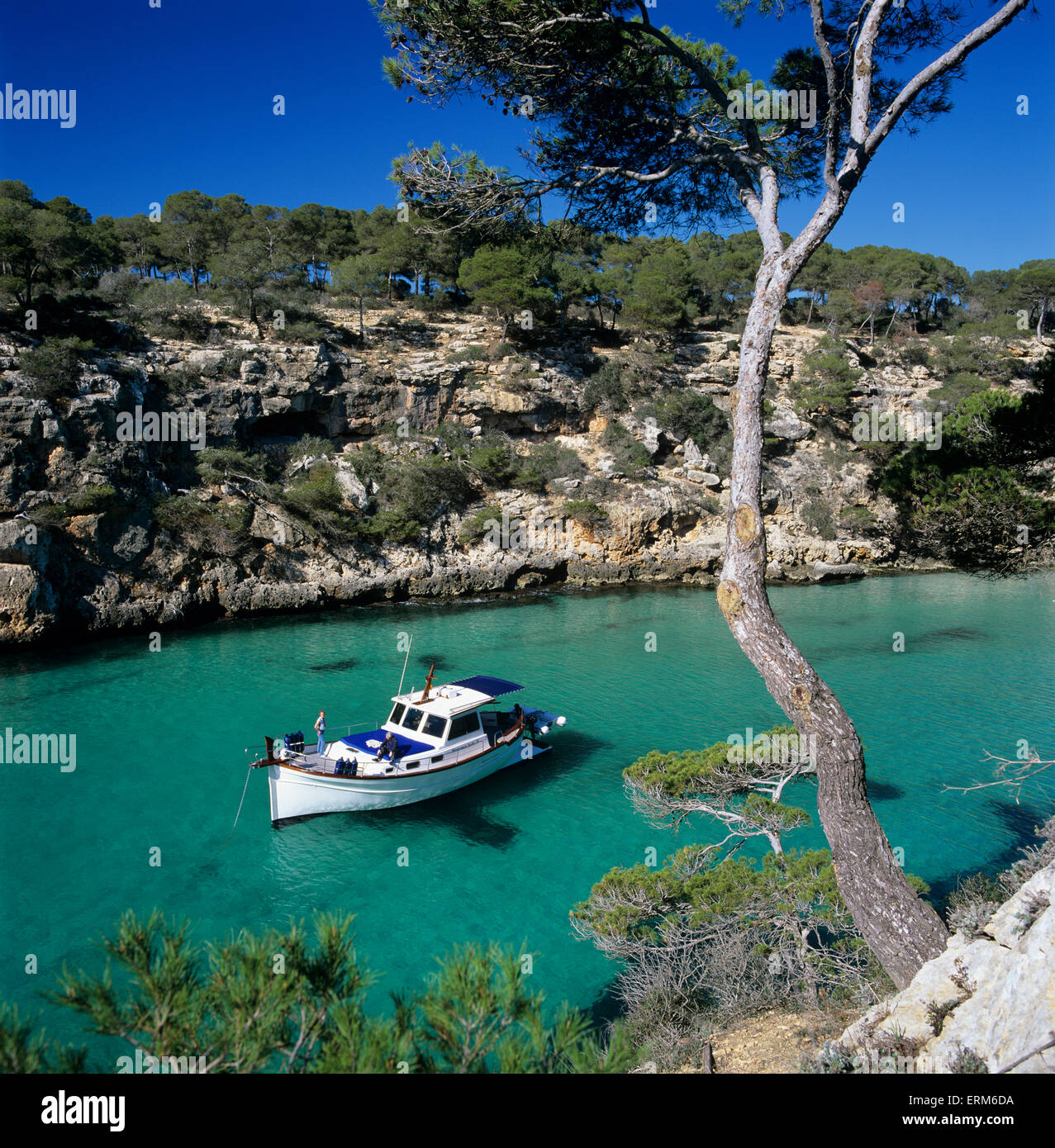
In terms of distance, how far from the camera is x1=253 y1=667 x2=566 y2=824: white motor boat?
1052cm

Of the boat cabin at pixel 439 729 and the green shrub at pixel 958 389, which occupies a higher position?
the green shrub at pixel 958 389

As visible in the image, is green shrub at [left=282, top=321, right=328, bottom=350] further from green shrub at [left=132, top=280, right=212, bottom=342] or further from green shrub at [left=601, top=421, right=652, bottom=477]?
green shrub at [left=601, top=421, right=652, bottom=477]

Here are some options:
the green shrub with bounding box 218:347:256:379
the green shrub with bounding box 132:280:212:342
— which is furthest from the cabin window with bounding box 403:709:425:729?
the green shrub with bounding box 132:280:212:342

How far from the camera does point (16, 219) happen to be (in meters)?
25.5

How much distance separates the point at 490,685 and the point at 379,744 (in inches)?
103

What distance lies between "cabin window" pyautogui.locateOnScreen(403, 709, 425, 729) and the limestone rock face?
868 cm

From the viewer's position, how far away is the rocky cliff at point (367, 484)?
69.4ft

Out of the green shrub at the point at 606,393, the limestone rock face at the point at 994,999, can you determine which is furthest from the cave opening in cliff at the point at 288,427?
the limestone rock face at the point at 994,999

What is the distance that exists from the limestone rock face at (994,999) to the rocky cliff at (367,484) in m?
14.0

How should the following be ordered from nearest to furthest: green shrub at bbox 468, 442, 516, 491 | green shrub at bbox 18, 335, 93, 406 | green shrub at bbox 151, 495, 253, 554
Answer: green shrub at bbox 18, 335, 93, 406
green shrub at bbox 151, 495, 253, 554
green shrub at bbox 468, 442, 516, 491

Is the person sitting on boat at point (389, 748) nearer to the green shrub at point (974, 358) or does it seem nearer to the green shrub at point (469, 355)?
the green shrub at point (469, 355)

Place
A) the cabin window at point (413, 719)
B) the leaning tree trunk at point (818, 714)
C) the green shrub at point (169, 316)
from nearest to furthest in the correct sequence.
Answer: the leaning tree trunk at point (818, 714) → the cabin window at point (413, 719) → the green shrub at point (169, 316)

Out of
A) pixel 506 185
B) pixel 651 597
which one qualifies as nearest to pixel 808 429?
pixel 651 597

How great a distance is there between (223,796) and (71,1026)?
16.1ft
